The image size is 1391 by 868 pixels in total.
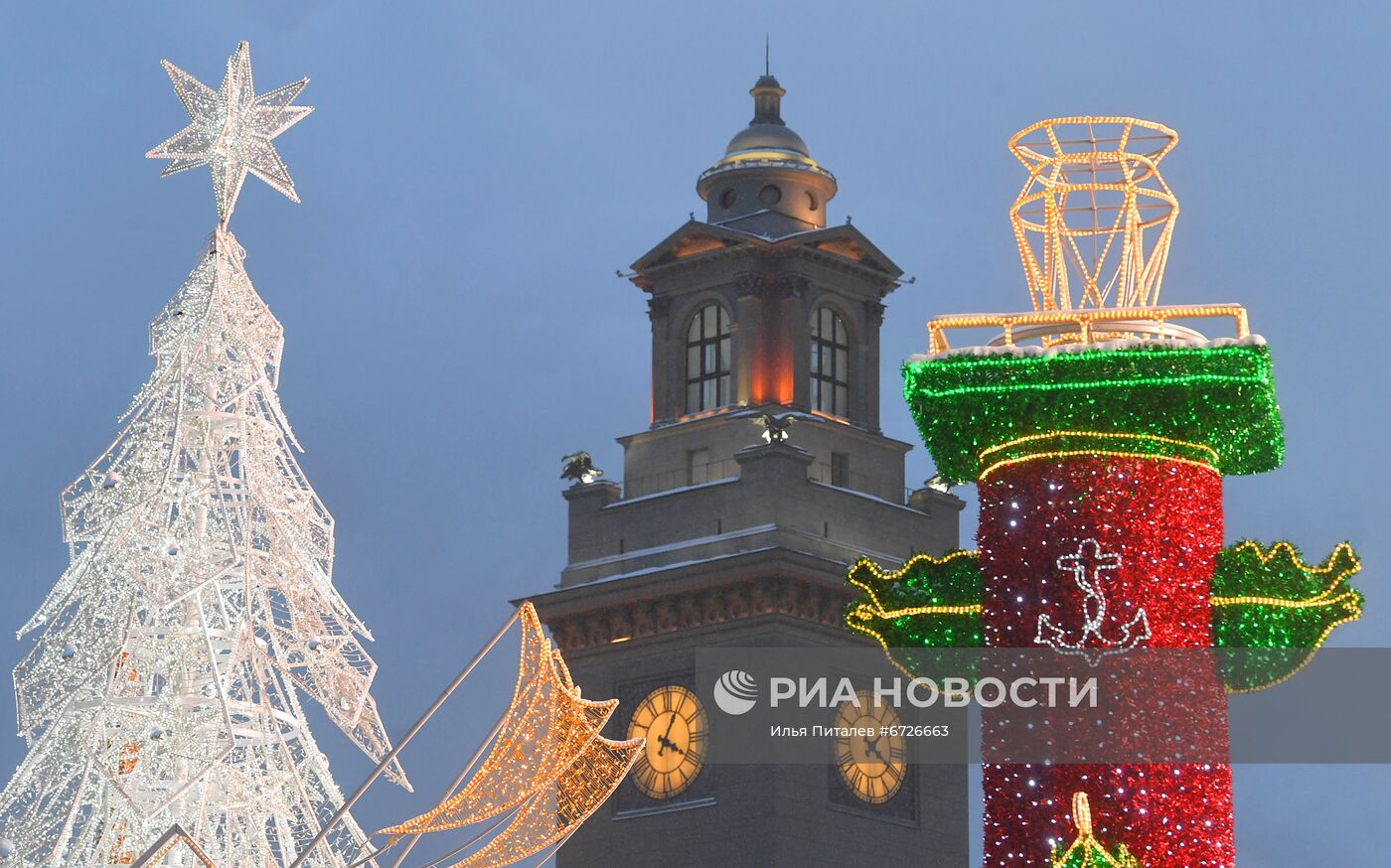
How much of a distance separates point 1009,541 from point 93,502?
973 inches

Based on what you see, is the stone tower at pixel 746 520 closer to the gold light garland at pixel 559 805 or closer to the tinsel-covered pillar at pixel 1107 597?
the gold light garland at pixel 559 805

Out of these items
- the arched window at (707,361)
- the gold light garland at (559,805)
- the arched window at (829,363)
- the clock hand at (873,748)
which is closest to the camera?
the gold light garland at (559,805)

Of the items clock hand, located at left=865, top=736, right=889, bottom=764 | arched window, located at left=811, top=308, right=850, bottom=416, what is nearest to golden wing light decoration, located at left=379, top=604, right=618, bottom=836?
clock hand, located at left=865, top=736, right=889, bottom=764

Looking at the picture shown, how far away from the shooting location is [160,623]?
42906mm

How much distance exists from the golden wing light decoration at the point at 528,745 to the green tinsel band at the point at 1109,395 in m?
7.79

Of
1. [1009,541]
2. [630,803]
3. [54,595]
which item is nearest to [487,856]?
[1009,541]

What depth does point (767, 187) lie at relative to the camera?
74.7m

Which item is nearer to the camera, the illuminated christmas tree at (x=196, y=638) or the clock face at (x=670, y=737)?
the illuminated christmas tree at (x=196, y=638)

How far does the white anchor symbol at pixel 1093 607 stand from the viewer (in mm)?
21734

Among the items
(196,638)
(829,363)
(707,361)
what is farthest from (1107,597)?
(829,363)

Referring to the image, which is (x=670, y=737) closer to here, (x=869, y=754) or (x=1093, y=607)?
(x=869, y=754)

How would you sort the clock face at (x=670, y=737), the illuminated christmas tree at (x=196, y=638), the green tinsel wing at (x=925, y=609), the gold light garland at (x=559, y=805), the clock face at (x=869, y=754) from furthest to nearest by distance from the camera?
the clock face at (x=869, y=754) → the clock face at (x=670, y=737) → the illuminated christmas tree at (x=196, y=638) → the gold light garland at (x=559, y=805) → the green tinsel wing at (x=925, y=609)

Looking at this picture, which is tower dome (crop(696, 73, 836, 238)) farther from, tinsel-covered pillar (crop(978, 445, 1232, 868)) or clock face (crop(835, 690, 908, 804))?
tinsel-covered pillar (crop(978, 445, 1232, 868))

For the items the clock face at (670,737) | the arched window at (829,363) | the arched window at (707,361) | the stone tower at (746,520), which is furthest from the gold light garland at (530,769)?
the arched window at (829,363)
